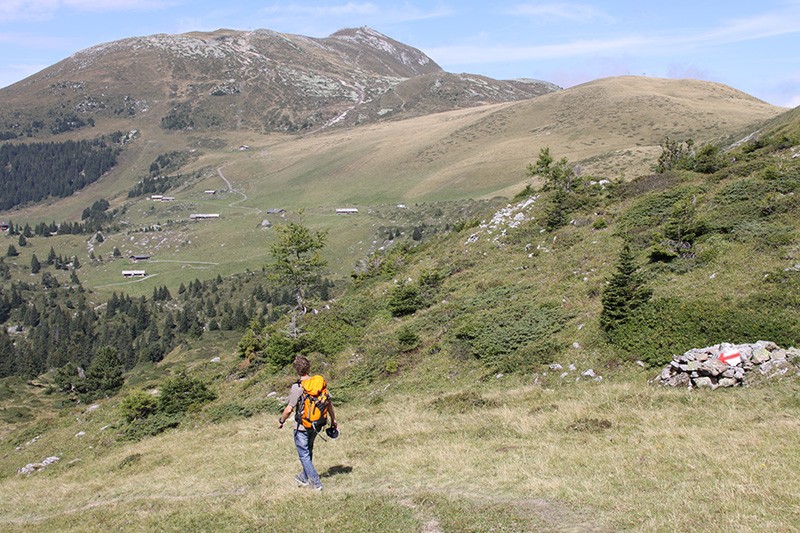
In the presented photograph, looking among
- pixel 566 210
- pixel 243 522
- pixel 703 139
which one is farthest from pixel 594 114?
pixel 243 522

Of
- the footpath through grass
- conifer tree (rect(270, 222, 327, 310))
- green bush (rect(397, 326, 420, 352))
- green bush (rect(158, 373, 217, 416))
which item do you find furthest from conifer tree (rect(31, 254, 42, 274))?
green bush (rect(397, 326, 420, 352))

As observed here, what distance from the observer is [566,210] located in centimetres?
4659

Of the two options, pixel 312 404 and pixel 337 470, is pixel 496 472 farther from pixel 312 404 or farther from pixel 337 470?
pixel 337 470

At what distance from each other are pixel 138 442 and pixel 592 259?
29.1 metres

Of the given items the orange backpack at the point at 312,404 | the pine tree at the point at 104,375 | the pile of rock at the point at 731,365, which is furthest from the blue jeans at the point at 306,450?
the pine tree at the point at 104,375

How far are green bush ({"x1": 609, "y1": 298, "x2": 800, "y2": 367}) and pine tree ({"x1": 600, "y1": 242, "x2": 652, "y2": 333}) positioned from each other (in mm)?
341

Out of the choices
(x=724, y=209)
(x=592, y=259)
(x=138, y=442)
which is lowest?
(x=138, y=442)

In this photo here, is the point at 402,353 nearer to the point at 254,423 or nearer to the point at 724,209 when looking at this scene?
the point at 254,423

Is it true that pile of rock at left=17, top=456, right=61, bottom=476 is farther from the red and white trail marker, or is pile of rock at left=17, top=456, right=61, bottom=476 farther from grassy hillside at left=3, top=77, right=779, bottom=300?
grassy hillside at left=3, top=77, right=779, bottom=300

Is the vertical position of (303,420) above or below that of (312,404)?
below

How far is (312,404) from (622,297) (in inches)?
625

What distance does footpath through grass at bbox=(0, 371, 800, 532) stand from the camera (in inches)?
406

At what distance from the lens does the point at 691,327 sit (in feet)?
69.5

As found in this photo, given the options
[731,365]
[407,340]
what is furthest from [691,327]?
[407,340]
